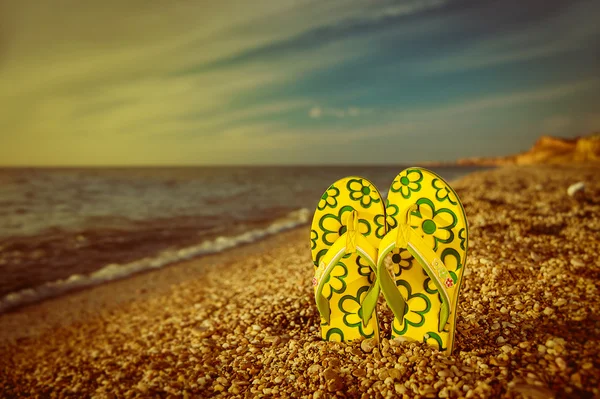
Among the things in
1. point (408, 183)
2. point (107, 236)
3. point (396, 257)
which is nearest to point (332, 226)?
point (396, 257)

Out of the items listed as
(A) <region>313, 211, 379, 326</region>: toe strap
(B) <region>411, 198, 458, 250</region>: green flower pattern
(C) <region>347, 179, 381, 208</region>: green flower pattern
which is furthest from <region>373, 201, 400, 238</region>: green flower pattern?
(A) <region>313, 211, 379, 326</region>: toe strap

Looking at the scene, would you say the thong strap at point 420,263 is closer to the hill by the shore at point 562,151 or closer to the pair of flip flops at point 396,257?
the pair of flip flops at point 396,257

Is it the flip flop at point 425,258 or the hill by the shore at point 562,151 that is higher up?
the hill by the shore at point 562,151

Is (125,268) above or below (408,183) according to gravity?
below

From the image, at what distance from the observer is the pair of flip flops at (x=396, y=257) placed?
241cm

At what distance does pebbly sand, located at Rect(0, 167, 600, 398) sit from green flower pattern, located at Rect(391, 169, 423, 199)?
1.24m

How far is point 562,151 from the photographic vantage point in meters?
49.2

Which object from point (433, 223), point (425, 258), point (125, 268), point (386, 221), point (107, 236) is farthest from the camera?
point (107, 236)

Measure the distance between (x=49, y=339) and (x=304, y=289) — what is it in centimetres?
426

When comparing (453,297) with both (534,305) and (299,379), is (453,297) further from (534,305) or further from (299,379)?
(299,379)

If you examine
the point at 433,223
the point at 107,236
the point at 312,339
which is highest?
the point at 433,223

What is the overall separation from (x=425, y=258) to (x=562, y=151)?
207 feet

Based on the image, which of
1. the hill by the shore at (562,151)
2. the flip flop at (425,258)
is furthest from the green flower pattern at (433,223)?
the hill by the shore at (562,151)

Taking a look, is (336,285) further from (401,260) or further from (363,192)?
(363,192)
